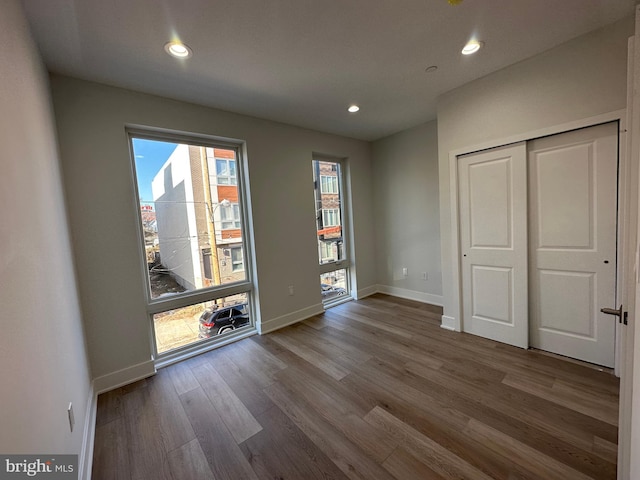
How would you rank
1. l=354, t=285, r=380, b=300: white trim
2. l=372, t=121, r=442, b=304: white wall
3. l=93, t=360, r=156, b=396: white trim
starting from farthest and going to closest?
l=354, t=285, r=380, b=300: white trim < l=372, t=121, r=442, b=304: white wall < l=93, t=360, r=156, b=396: white trim

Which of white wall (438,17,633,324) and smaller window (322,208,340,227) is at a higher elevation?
white wall (438,17,633,324)

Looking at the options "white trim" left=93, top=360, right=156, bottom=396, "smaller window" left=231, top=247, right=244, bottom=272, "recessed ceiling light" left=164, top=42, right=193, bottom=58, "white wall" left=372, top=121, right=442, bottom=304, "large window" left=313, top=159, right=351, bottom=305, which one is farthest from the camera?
"large window" left=313, top=159, right=351, bottom=305

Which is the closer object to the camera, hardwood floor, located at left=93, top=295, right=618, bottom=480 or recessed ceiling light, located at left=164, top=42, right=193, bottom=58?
hardwood floor, located at left=93, top=295, right=618, bottom=480

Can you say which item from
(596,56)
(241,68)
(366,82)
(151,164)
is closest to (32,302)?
(151,164)

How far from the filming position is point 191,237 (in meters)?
2.80

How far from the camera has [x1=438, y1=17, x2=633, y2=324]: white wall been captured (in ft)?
6.33

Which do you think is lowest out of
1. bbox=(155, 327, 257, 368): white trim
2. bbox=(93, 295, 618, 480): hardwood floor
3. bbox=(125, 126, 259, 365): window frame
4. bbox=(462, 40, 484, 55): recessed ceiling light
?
bbox=(93, 295, 618, 480): hardwood floor

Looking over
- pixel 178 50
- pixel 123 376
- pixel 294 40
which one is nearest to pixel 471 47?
pixel 294 40

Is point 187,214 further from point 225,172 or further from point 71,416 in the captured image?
point 71,416

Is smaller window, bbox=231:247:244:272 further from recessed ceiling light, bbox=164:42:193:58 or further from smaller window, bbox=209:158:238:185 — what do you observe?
recessed ceiling light, bbox=164:42:193:58

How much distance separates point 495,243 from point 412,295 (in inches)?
71.3

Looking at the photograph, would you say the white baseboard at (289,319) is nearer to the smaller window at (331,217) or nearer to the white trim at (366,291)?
the white trim at (366,291)

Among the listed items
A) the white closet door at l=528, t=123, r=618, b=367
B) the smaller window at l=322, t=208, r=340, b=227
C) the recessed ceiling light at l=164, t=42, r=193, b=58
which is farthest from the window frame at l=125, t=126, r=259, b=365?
the white closet door at l=528, t=123, r=618, b=367

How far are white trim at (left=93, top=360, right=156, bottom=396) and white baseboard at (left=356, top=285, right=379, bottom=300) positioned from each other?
3.00m
